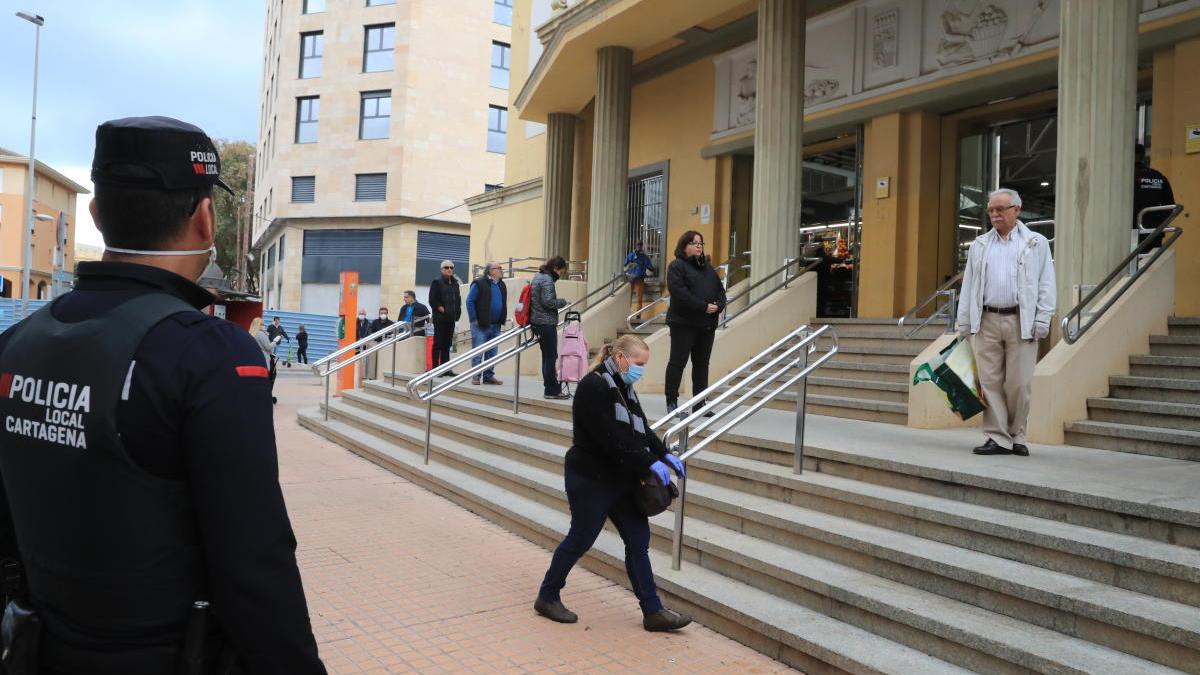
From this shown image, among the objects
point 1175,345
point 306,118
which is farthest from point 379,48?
point 1175,345

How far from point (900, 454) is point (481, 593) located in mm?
2921

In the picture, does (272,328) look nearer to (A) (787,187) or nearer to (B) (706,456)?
(A) (787,187)

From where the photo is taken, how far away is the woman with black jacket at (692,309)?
25.1 feet

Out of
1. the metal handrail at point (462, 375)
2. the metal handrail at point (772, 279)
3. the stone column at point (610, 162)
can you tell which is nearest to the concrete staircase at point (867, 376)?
the metal handrail at point (772, 279)

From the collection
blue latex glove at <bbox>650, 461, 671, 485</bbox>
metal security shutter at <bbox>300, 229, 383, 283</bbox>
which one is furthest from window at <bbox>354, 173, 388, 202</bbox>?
blue latex glove at <bbox>650, 461, 671, 485</bbox>

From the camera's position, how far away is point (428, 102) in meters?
37.3

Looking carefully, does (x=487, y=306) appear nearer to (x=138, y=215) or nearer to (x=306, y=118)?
(x=138, y=215)

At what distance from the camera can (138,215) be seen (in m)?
1.57

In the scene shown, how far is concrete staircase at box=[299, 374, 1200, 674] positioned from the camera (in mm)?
3656

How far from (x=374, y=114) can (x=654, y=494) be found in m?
36.5

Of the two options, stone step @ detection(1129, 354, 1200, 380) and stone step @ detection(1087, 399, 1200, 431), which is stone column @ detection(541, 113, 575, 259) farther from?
stone step @ detection(1087, 399, 1200, 431)

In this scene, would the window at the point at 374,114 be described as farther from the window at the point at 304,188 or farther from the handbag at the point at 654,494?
the handbag at the point at 654,494

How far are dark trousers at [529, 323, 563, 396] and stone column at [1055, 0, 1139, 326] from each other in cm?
521

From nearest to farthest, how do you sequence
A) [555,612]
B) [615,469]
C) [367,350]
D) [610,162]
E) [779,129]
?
[615,469]
[555,612]
[779,129]
[367,350]
[610,162]
